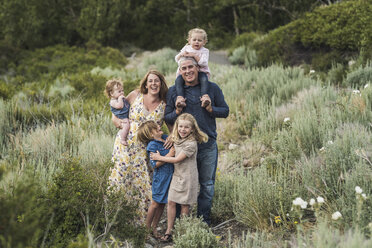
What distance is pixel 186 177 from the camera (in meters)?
3.75

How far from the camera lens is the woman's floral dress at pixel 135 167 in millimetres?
4184

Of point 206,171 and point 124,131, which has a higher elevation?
point 124,131

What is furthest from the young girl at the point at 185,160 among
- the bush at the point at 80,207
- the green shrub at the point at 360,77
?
the green shrub at the point at 360,77

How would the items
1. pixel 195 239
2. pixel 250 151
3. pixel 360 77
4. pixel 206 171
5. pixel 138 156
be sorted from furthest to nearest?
pixel 360 77, pixel 250 151, pixel 138 156, pixel 206 171, pixel 195 239

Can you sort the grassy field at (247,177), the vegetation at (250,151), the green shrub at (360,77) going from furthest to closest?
the green shrub at (360,77) < the vegetation at (250,151) < the grassy field at (247,177)

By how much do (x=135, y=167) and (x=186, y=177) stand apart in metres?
0.75

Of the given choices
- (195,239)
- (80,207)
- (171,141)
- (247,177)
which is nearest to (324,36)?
(247,177)

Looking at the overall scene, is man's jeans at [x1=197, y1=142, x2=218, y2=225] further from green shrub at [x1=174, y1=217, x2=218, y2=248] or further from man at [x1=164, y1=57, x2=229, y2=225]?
green shrub at [x1=174, y1=217, x2=218, y2=248]

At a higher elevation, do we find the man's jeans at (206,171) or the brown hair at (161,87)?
the brown hair at (161,87)

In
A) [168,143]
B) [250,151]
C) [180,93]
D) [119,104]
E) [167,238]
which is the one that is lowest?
[167,238]

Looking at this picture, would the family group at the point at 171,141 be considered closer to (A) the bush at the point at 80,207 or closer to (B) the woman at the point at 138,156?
(B) the woman at the point at 138,156

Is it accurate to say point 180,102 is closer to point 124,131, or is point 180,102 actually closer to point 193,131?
point 193,131

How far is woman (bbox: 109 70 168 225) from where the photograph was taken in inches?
165

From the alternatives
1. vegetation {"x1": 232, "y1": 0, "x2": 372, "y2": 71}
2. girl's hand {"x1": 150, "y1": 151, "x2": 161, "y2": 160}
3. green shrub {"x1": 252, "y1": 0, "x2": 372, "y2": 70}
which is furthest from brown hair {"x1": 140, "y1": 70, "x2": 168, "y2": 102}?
green shrub {"x1": 252, "y1": 0, "x2": 372, "y2": 70}
